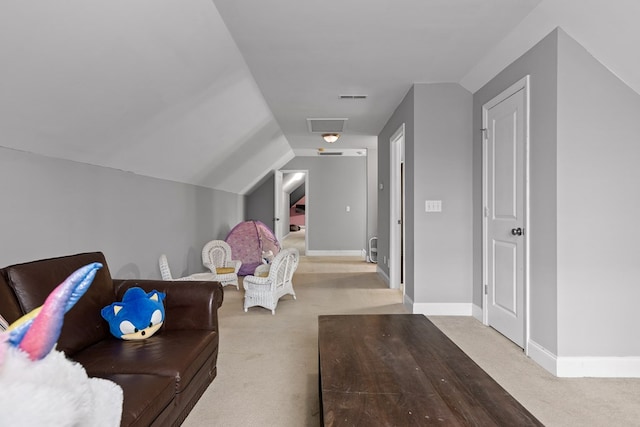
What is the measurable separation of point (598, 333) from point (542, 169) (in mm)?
1128

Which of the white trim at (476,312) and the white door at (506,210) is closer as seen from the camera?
the white door at (506,210)

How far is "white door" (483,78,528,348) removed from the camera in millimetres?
2852

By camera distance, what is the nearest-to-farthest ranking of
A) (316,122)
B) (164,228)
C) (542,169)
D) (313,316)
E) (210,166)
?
(542,169)
(313,316)
(164,228)
(210,166)
(316,122)

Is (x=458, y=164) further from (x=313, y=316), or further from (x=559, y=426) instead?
(x=559, y=426)

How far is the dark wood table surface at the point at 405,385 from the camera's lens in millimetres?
1148

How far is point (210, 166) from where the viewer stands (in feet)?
16.4

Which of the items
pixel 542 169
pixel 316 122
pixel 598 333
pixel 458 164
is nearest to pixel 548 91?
pixel 542 169

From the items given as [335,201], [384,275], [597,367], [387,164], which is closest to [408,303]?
[384,275]

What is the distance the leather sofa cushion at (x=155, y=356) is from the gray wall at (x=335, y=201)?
6695 mm

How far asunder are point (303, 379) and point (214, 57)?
94.4 inches

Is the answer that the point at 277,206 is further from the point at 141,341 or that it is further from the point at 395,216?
the point at 141,341

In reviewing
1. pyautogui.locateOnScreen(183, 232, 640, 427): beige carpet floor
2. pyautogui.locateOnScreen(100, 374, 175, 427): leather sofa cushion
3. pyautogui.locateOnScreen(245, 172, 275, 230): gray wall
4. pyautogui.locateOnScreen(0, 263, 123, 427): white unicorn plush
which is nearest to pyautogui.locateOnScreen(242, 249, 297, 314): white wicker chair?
pyautogui.locateOnScreen(183, 232, 640, 427): beige carpet floor

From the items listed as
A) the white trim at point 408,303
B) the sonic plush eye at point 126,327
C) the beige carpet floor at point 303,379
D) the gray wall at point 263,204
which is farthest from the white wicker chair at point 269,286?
the gray wall at point 263,204

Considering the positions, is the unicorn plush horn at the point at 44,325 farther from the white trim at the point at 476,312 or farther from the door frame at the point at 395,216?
the door frame at the point at 395,216
